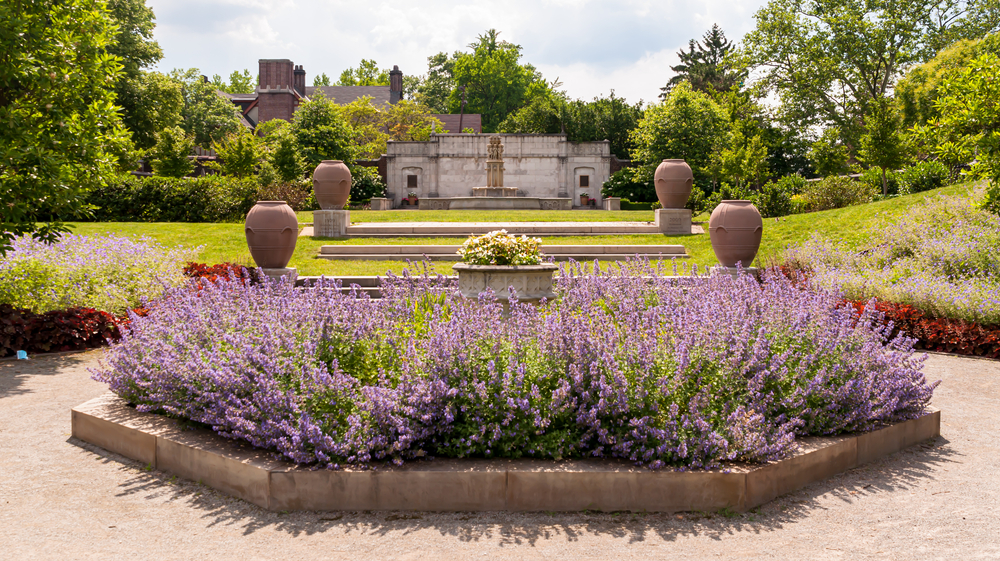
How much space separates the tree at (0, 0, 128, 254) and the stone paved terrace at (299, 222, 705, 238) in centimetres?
791

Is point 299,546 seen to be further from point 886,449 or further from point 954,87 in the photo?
point 954,87

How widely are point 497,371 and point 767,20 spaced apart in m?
39.6

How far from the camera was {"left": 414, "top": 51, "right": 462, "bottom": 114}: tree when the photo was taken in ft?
262

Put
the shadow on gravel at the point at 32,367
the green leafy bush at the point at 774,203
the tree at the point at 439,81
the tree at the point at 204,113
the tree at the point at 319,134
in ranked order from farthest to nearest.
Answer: the tree at the point at 439,81 < the tree at the point at 204,113 < the tree at the point at 319,134 < the green leafy bush at the point at 774,203 < the shadow on gravel at the point at 32,367

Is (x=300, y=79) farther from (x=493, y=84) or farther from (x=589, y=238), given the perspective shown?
(x=589, y=238)

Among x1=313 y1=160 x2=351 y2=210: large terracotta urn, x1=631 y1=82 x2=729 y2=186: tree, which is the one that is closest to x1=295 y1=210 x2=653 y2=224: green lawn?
x1=313 y1=160 x2=351 y2=210: large terracotta urn

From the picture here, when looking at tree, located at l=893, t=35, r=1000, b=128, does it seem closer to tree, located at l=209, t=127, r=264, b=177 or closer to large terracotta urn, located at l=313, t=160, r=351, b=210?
large terracotta urn, located at l=313, t=160, r=351, b=210

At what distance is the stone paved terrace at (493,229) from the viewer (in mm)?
16328

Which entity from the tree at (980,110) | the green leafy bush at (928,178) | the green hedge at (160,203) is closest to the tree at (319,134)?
the green hedge at (160,203)

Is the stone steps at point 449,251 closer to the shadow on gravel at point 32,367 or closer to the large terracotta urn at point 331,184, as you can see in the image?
the large terracotta urn at point 331,184

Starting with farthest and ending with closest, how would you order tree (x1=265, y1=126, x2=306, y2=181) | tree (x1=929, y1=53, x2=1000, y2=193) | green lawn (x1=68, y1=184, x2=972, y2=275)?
tree (x1=265, y1=126, x2=306, y2=181) → green lawn (x1=68, y1=184, x2=972, y2=275) → tree (x1=929, y1=53, x2=1000, y2=193)

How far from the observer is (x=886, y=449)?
486 cm

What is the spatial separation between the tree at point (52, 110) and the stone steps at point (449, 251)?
19.3 feet

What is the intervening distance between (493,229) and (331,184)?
155 inches
